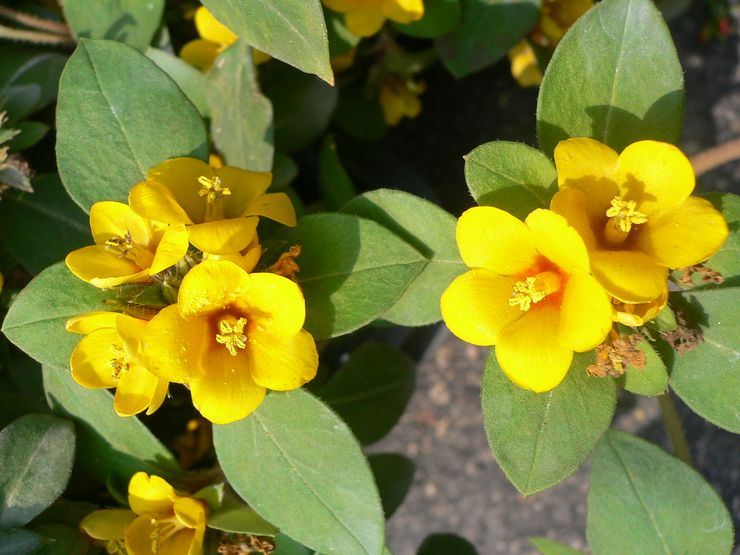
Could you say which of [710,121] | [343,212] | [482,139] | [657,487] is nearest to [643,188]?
[343,212]

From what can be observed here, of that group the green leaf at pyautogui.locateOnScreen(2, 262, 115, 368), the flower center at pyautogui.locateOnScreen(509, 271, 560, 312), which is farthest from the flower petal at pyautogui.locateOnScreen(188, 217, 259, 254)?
the flower center at pyautogui.locateOnScreen(509, 271, 560, 312)

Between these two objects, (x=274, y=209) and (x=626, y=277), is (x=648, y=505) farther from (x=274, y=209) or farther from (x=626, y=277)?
(x=274, y=209)

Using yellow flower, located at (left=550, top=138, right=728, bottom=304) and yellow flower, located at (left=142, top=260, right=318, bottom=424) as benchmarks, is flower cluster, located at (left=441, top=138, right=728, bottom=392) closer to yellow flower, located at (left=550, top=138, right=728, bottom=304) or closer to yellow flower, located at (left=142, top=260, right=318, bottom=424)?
yellow flower, located at (left=550, top=138, right=728, bottom=304)

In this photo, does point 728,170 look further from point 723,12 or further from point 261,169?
point 261,169

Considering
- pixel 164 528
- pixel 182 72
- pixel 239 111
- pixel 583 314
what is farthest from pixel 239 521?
pixel 182 72

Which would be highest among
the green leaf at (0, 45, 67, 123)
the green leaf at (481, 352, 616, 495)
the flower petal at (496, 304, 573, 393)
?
the green leaf at (0, 45, 67, 123)

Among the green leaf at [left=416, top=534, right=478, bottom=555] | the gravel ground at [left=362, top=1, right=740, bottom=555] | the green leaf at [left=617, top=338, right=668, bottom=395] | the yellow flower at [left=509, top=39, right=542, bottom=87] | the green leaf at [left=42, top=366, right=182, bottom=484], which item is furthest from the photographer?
the gravel ground at [left=362, top=1, right=740, bottom=555]
